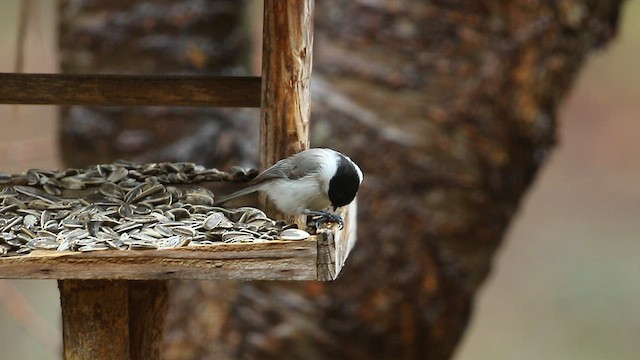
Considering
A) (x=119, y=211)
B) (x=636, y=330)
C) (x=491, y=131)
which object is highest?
(x=119, y=211)

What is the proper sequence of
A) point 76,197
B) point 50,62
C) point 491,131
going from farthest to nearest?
point 50,62
point 491,131
point 76,197

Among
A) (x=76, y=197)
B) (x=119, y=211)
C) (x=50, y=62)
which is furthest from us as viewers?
(x=50, y=62)

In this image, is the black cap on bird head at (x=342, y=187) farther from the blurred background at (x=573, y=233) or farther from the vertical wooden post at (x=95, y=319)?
the blurred background at (x=573, y=233)

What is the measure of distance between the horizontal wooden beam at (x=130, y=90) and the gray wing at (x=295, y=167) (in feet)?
0.80

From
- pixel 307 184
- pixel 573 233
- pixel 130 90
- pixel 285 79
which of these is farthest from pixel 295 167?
pixel 573 233

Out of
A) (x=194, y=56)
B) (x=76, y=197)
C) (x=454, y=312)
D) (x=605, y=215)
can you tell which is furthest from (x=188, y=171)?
(x=605, y=215)

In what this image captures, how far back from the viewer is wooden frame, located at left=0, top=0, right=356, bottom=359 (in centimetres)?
175

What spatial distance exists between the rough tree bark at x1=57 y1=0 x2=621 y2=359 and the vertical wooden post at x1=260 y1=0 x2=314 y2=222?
1.18 meters

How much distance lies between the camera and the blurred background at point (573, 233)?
4148 millimetres

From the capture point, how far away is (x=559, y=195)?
14.0ft

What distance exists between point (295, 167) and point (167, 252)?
43 cm

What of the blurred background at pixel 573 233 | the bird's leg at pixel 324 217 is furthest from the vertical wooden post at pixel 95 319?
the blurred background at pixel 573 233

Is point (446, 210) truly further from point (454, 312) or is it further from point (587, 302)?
point (587, 302)

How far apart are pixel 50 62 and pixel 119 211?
234cm
